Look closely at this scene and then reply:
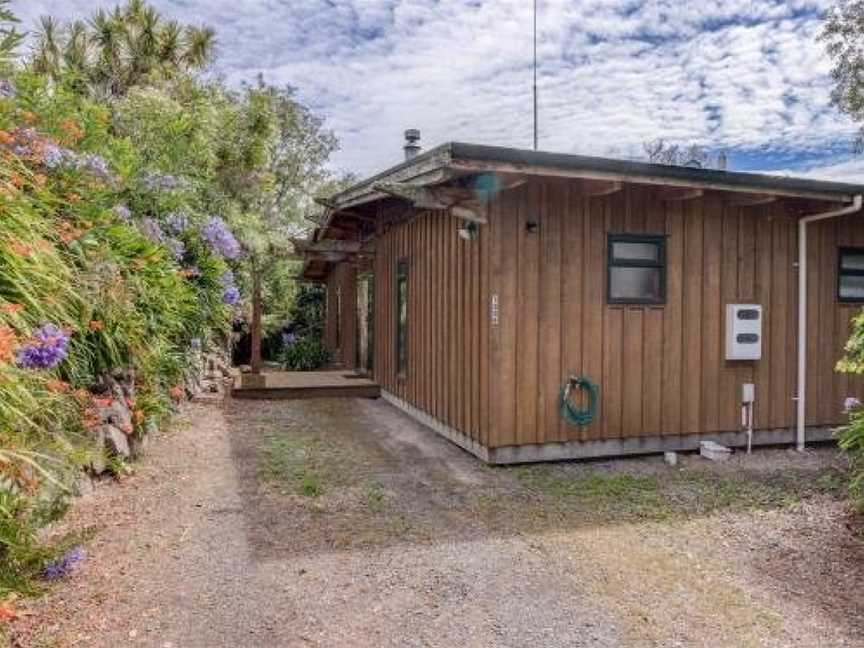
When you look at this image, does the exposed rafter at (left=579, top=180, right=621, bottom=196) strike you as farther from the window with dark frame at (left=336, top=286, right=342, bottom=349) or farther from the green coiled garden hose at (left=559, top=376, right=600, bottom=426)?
the window with dark frame at (left=336, top=286, right=342, bottom=349)

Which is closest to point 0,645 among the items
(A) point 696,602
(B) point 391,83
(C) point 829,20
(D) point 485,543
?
(D) point 485,543

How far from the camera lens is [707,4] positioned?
9.70 meters

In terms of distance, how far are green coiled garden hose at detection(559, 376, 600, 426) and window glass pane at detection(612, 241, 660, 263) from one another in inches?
49.0

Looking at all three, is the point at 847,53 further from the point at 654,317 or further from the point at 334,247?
the point at 654,317

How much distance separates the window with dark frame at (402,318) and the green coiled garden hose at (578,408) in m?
2.95

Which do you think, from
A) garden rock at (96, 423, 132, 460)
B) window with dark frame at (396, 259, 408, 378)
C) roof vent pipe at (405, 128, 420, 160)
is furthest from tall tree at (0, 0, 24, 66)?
roof vent pipe at (405, 128, 420, 160)

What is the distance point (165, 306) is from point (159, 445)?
4.99ft

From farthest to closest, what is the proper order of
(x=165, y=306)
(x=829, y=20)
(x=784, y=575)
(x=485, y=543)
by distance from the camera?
(x=829, y=20) → (x=165, y=306) → (x=485, y=543) → (x=784, y=575)

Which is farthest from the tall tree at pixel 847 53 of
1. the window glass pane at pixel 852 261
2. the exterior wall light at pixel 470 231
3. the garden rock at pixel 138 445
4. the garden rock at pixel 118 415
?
the garden rock at pixel 118 415

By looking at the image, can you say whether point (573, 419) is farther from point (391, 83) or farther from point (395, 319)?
point (391, 83)

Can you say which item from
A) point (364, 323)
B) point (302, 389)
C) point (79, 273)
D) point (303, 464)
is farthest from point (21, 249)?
point (364, 323)

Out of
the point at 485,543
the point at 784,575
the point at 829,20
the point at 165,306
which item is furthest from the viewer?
the point at 829,20

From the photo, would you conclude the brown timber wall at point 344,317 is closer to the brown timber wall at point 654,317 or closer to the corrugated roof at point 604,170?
the corrugated roof at point 604,170

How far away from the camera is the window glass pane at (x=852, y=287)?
668cm
